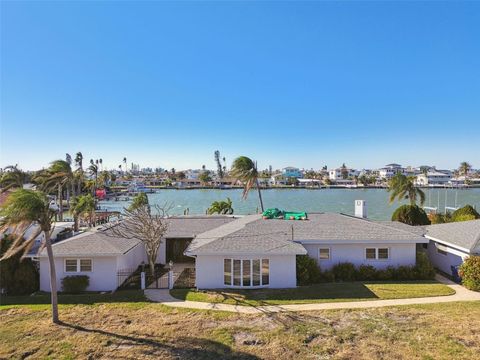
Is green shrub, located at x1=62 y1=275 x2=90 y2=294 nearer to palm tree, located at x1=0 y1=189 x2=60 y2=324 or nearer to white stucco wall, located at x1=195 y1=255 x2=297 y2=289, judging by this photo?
palm tree, located at x1=0 y1=189 x2=60 y2=324

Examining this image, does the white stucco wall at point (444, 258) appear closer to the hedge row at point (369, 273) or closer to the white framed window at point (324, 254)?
the hedge row at point (369, 273)

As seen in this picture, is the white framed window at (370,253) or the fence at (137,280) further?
the white framed window at (370,253)

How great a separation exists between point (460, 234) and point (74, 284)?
2283 cm

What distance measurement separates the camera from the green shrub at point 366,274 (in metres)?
17.7

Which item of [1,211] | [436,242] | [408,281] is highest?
[1,211]

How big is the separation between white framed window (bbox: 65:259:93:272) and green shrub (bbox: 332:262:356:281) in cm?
1399

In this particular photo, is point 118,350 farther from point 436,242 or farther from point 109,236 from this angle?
point 436,242

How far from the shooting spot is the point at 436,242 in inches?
791

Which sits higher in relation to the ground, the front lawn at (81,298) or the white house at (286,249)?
the white house at (286,249)

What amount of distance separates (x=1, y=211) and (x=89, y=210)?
23199 mm

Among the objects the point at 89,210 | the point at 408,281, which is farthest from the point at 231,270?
the point at 89,210

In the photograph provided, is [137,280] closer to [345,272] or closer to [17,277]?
[17,277]

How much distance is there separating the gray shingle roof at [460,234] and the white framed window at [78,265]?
2108cm

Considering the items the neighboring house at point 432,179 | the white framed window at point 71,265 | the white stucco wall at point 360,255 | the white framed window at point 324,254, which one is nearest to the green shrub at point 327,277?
the white stucco wall at point 360,255
